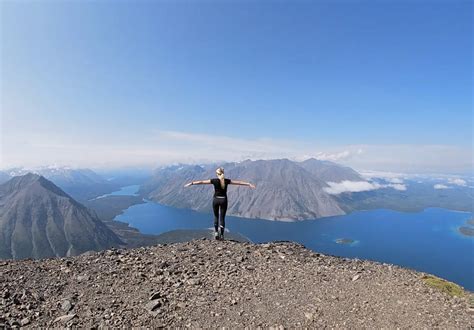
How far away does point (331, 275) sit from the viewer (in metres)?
10.6

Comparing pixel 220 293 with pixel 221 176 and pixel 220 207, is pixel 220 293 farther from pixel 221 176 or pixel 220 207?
pixel 221 176

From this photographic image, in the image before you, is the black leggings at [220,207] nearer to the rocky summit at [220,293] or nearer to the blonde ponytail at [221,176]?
the blonde ponytail at [221,176]

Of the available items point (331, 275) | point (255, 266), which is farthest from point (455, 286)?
point (255, 266)

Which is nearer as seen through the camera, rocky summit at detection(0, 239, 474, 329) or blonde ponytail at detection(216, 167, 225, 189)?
rocky summit at detection(0, 239, 474, 329)

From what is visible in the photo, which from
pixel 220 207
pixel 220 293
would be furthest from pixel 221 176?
pixel 220 293

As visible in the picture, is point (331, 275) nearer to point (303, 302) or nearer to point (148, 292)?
point (303, 302)

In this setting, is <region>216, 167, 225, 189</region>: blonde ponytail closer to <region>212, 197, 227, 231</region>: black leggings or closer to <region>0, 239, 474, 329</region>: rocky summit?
<region>212, 197, 227, 231</region>: black leggings

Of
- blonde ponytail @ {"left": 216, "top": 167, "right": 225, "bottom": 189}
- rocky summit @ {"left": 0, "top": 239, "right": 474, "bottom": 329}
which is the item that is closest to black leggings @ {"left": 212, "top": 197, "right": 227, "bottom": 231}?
blonde ponytail @ {"left": 216, "top": 167, "right": 225, "bottom": 189}

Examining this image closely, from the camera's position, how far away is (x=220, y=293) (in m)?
8.95

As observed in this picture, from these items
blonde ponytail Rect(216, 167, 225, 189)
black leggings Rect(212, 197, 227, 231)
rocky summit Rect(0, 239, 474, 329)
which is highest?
blonde ponytail Rect(216, 167, 225, 189)

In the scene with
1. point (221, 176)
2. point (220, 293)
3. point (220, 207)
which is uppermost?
point (221, 176)

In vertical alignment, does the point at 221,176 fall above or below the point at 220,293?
above

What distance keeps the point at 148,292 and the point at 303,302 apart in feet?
15.5

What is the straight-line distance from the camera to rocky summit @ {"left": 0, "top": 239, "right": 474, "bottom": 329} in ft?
24.6
